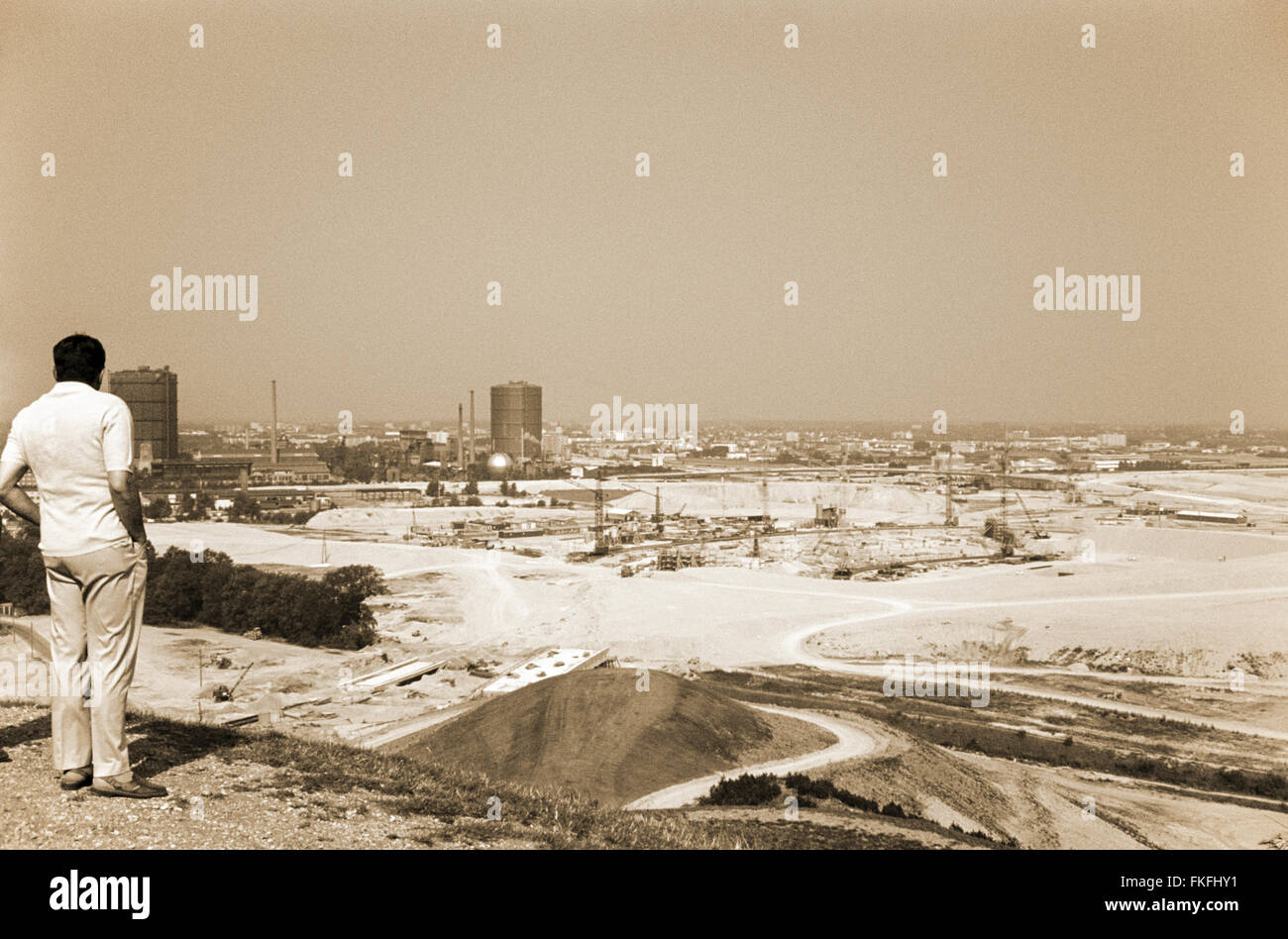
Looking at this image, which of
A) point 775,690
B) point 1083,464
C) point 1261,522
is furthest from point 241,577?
point 1261,522

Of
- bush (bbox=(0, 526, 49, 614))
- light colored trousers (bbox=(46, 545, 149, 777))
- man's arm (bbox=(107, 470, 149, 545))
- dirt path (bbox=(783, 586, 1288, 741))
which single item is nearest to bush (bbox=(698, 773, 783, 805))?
light colored trousers (bbox=(46, 545, 149, 777))

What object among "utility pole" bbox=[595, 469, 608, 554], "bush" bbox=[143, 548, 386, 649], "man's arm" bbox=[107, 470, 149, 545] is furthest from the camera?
"utility pole" bbox=[595, 469, 608, 554]

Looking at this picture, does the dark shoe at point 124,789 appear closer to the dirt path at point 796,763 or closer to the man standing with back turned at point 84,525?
the man standing with back turned at point 84,525

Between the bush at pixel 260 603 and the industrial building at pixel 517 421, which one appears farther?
the industrial building at pixel 517 421
